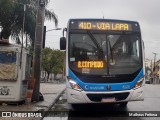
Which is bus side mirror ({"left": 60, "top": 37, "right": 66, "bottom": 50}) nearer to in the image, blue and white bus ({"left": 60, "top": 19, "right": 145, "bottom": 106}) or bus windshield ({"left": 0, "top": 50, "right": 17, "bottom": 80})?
blue and white bus ({"left": 60, "top": 19, "right": 145, "bottom": 106})

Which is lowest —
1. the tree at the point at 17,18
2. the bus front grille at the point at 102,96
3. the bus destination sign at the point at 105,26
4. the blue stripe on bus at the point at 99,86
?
the bus front grille at the point at 102,96

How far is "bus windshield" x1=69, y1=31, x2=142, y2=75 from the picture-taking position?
12.4m

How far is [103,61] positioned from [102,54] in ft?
0.80

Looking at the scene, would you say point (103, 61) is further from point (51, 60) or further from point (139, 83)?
point (51, 60)

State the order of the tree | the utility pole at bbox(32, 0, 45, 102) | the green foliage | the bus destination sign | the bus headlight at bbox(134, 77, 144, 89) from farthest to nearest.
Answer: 1. the green foliage
2. the tree
3. the utility pole at bbox(32, 0, 45, 102)
4. the bus destination sign
5. the bus headlight at bbox(134, 77, 144, 89)

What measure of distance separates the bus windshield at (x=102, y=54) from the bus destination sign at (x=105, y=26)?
9.0 inches

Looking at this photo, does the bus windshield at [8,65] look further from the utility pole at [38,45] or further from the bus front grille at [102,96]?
the bus front grille at [102,96]

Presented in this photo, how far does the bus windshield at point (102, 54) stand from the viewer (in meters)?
12.4

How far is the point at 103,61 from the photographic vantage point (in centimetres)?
1244

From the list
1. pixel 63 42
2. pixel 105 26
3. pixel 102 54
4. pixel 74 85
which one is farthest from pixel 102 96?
pixel 105 26

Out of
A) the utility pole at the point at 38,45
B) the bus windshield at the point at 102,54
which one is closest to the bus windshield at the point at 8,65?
the utility pole at the point at 38,45

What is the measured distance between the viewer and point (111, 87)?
12227 millimetres

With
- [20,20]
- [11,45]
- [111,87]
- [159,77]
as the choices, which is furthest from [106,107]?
[159,77]

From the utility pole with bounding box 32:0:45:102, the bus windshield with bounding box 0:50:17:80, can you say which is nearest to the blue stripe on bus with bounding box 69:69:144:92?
the bus windshield with bounding box 0:50:17:80
